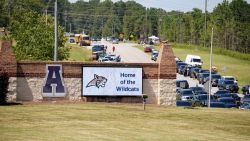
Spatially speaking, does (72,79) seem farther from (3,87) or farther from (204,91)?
(204,91)

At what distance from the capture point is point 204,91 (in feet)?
181

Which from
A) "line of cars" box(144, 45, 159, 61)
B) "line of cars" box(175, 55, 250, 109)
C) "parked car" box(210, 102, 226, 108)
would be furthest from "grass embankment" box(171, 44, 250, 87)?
"parked car" box(210, 102, 226, 108)

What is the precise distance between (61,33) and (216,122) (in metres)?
39.9

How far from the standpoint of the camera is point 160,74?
3356 centimetres

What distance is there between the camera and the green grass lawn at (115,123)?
839 inches

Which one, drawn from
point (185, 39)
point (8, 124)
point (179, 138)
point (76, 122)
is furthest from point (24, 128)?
point (185, 39)

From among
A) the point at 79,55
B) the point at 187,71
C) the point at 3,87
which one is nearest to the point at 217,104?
the point at 3,87

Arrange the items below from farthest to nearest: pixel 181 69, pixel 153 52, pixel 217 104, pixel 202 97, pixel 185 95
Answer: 1. pixel 153 52
2. pixel 181 69
3. pixel 185 95
4. pixel 202 97
5. pixel 217 104

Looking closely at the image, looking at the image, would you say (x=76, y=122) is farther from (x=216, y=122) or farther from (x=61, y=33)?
(x=61, y=33)

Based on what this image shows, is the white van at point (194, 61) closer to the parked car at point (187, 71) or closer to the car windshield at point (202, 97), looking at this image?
the parked car at point (187, 71)

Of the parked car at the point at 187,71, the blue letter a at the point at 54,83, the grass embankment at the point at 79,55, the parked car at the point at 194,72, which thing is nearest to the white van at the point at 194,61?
the parked car at the point at 187,71

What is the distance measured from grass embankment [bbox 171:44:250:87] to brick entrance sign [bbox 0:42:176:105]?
45.7m

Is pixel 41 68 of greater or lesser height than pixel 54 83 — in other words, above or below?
above

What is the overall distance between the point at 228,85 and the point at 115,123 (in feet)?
145
